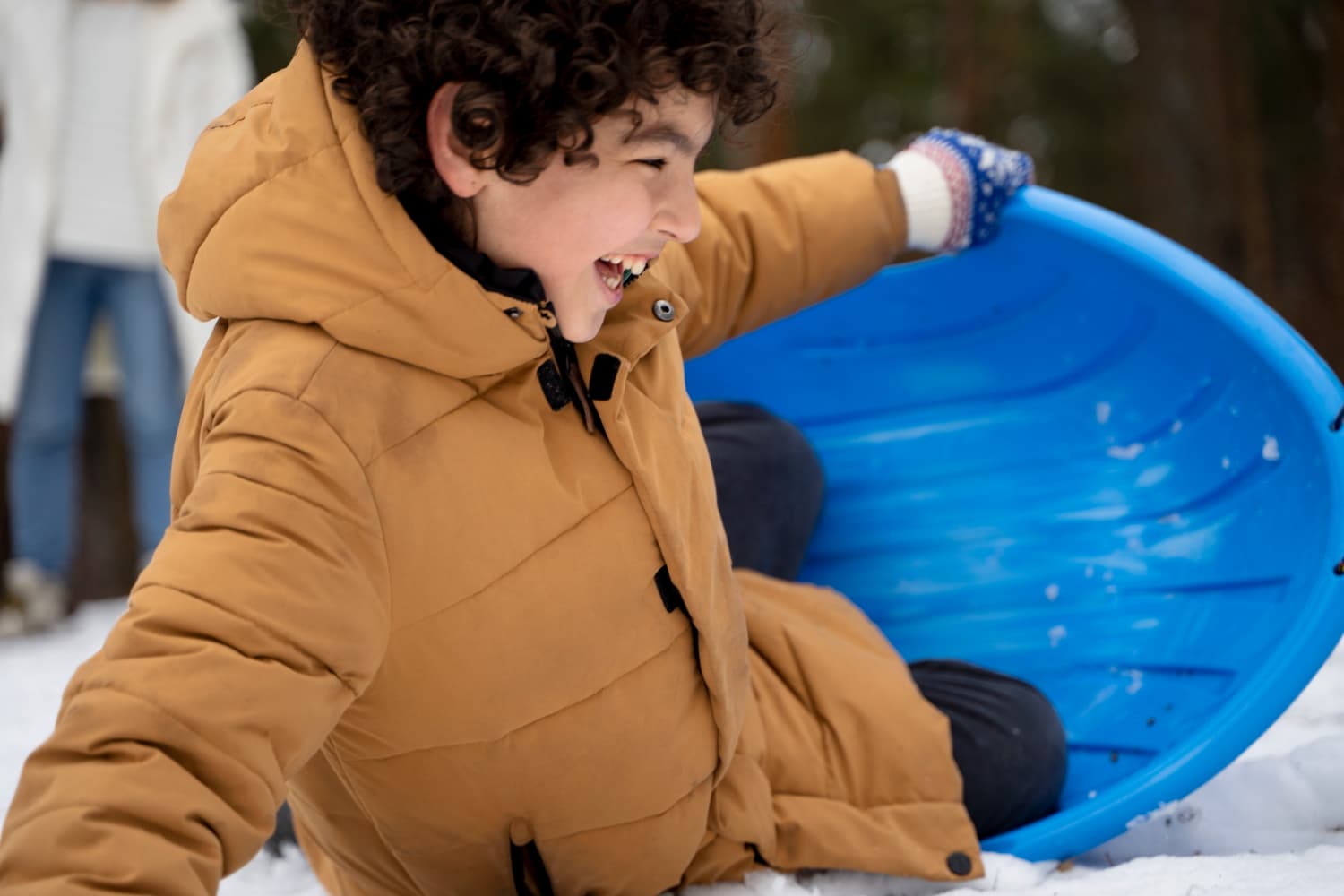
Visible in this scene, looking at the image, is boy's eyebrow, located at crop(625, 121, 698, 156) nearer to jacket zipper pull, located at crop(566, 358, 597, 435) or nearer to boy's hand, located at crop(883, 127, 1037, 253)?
jacket zipper pull, located at crop(566, 358, 597, 435)

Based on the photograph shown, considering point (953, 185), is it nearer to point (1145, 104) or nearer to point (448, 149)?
point (448, 149)

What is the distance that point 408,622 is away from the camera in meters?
1.03

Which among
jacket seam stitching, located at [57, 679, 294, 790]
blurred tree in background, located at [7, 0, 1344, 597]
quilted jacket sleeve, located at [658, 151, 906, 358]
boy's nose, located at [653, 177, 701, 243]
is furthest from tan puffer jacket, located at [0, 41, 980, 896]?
blurred tree in background, located at [7, 0, 1344, 597]

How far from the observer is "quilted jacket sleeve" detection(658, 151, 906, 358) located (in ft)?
5.40

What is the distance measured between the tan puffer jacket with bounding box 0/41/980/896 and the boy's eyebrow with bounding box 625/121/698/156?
0.16 m

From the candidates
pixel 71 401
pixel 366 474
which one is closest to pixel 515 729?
pixel 366 474

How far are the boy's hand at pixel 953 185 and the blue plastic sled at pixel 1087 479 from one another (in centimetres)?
7

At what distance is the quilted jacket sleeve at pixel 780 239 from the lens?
1645 mm

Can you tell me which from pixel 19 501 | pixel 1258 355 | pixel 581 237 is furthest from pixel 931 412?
pixel 19 501

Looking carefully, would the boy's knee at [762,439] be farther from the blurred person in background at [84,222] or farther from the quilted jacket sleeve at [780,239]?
the blurred person in background at [84,222]

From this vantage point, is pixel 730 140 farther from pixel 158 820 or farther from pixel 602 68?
pixel 158 820

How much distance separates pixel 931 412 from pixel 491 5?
135 centimetres

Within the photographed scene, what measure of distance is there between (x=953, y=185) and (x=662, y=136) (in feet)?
2.90

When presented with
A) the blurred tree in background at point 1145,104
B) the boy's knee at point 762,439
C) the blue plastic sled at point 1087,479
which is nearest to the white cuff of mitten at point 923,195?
the blue plastic sled at point 1087,479
